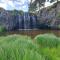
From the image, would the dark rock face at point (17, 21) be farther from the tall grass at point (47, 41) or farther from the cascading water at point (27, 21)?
the tall grass at point (47, 41)

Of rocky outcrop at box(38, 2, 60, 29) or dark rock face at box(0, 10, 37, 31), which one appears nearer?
dark rock face at box(0, 10, 37, 31)

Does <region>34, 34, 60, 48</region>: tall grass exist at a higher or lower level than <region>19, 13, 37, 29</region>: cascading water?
lower

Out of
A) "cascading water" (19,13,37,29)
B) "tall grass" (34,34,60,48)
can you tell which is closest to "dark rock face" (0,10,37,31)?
"cascading water" (19,13,37,29)

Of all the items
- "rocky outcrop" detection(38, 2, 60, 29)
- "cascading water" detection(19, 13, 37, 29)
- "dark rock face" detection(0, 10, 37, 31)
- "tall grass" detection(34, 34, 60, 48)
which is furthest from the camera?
"rocky outcrop" detection(38, 2, 60, 29)

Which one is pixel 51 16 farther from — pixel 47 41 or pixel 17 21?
pixel 47 41

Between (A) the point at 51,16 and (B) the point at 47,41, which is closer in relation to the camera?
(B) the point at 47,41

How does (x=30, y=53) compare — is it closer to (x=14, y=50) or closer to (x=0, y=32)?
(x=14, y=50)

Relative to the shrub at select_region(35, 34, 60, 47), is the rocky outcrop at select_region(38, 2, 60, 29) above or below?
above

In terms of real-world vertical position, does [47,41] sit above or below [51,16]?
below

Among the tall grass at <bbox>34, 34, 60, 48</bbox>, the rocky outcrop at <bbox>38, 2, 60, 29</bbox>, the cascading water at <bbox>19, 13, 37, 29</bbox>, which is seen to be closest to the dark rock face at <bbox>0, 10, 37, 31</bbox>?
the cascading water at <bbox>19, 13, 37, 29</bbox>

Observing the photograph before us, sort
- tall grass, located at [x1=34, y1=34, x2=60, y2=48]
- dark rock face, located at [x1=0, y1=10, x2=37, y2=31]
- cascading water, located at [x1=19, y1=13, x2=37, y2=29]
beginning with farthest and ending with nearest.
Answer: cascading water, located at [x1=19, y1=13, x2=37, y2=29] < dark rock face, located at [x1=0, y1=10, x2=37, y2=31] < tall grass, located at [x1=34, y1=34, x2=60, y2=48]

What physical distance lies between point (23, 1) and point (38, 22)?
474mm

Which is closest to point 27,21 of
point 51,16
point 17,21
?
point 17,21

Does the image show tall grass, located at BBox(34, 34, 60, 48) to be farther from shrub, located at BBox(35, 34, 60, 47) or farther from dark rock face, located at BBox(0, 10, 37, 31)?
dark rock face, located at BBox(0, 10, 37, 31)
